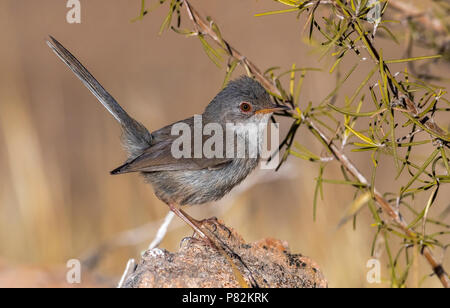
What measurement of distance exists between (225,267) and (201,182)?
4.52ft

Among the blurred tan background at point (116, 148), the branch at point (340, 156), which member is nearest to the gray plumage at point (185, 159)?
the blurred tan background at point (116, 148)

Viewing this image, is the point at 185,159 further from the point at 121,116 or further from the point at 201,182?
the point at 121,116

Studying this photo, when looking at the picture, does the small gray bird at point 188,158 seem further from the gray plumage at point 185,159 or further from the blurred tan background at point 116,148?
the blurred tan background at point 116,148

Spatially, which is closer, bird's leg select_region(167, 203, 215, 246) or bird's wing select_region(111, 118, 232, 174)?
bird's leg select_region(167, 203, 215, 246)

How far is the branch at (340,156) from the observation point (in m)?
3.64

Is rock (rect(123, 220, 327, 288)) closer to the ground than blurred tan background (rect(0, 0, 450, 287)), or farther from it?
closer to the ground

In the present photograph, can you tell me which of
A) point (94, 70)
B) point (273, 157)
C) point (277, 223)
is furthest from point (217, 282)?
point (94, 70)

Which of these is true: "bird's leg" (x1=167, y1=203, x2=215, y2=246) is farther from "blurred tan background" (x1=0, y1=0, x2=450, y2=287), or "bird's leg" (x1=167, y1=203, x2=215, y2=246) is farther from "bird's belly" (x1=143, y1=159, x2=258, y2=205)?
"blurred tan background" (x1=0, y1=0, x2=450, y2=287)

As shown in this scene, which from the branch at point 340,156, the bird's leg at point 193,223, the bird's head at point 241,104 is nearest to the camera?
the branch at point 340,156

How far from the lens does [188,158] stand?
4.95 m

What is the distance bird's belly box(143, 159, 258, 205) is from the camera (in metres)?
4.86

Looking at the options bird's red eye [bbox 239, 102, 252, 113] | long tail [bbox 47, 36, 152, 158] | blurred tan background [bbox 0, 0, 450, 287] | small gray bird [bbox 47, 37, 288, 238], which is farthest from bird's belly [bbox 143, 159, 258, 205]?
blurred tan background [bbox 0, 0, 450, 287]
